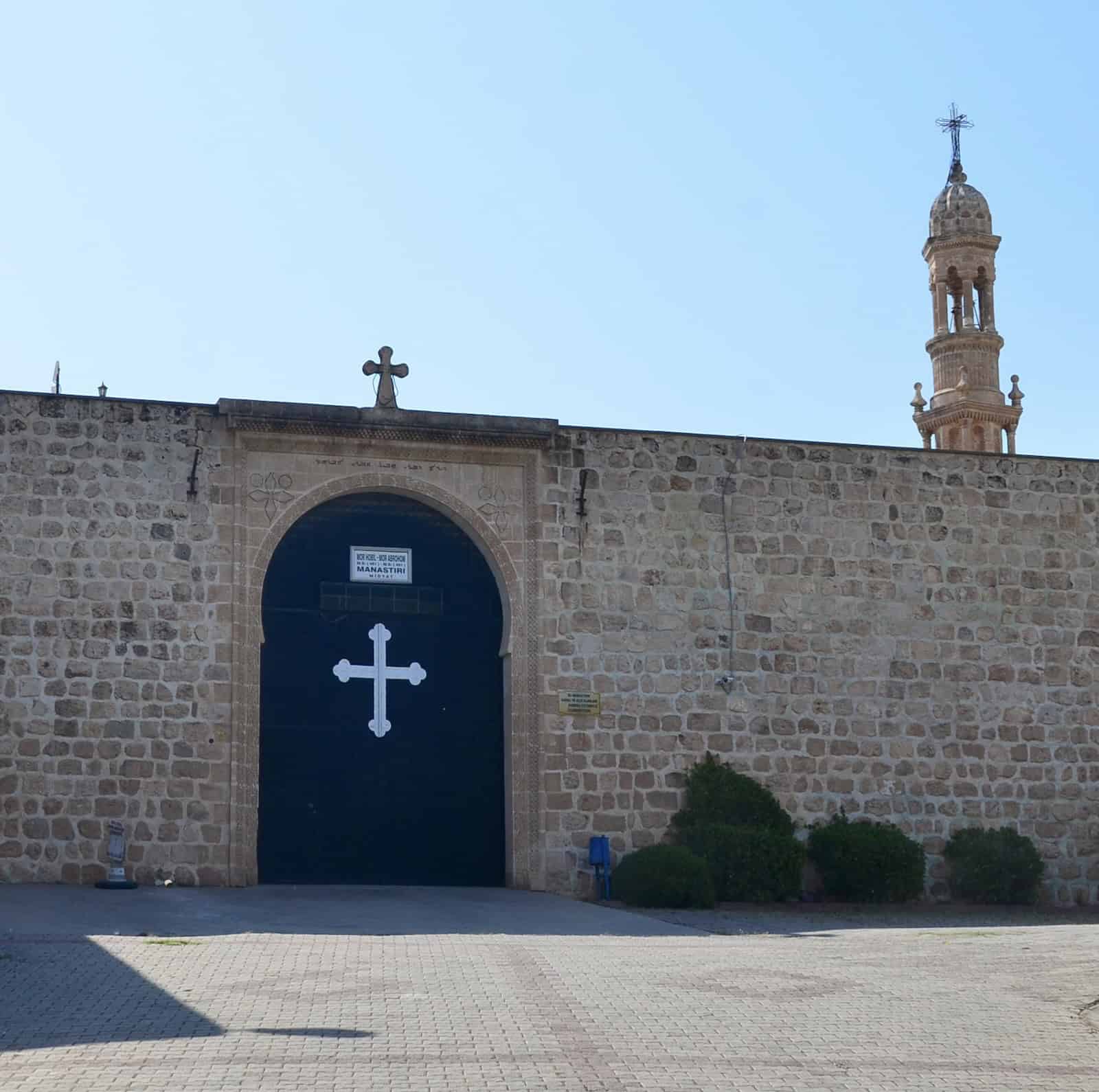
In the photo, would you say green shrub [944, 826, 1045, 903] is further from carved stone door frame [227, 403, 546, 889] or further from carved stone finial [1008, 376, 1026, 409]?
carved stone finial [1008, 376, 1026, 409]

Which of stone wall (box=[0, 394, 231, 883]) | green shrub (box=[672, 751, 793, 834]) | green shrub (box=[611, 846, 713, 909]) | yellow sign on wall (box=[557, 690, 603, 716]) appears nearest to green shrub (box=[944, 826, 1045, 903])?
green shrub (box=[672, 751, 793, 834])

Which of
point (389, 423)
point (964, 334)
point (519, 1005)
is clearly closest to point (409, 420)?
point (389, 423)

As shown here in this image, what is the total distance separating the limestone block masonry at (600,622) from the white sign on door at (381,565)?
70cm

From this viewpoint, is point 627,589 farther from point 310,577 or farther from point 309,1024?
point 309,1024

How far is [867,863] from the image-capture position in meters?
17.2

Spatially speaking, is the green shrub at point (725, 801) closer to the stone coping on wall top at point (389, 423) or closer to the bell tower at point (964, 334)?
the stone coping on wall top at point (389, 423)

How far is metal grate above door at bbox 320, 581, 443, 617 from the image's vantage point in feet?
56.9

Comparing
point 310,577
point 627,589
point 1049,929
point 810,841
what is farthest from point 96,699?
point 1049,929

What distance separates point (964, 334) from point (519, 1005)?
91.3 feet

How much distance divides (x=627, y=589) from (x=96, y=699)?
5.43 meters

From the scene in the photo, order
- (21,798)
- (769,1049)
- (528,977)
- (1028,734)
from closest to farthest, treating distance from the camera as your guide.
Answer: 1. (769,1049)
2. (528,977)
3. (21,798)
4. (1028,734)

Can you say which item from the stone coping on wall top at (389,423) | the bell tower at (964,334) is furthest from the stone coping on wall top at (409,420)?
the bell tower at (964,334)

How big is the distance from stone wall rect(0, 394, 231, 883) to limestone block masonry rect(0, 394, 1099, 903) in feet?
0.08

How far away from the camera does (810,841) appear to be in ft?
57.5
